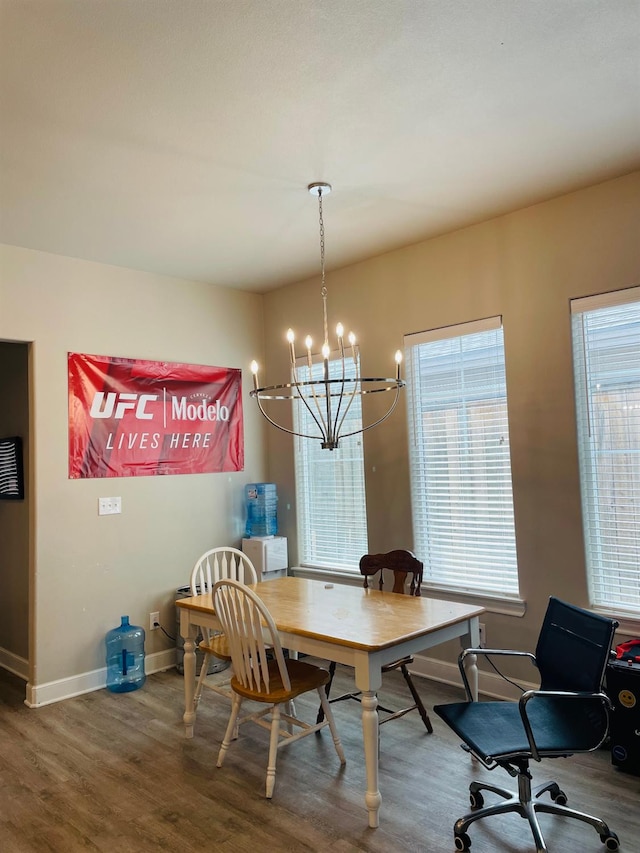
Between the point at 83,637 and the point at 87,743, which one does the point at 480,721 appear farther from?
the point at 83,637

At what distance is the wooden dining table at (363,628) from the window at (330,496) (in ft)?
3.29

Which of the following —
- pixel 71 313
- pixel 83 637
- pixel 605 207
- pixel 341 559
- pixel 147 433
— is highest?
pixel 605 207

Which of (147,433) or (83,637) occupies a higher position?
(147,433)

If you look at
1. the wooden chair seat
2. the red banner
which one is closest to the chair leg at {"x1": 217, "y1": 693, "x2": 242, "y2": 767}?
the wooden chair seat

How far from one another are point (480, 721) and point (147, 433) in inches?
118

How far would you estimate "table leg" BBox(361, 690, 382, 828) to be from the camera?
2.37 meters

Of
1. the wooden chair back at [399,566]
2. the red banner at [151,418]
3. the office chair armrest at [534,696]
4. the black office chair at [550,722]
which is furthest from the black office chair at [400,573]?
the red banner at [151,418]

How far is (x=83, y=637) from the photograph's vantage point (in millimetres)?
4027

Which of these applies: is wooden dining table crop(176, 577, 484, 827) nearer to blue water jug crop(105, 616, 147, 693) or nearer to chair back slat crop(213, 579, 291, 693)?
chair back slat crop(213, 579, 291, 693)

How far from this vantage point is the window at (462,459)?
146 inches

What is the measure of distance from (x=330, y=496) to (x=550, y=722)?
2.61m

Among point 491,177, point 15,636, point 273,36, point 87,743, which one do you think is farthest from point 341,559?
point 273,36

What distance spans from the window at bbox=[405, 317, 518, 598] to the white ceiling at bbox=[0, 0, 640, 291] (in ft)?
2.68

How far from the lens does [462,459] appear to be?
12.8 ft
